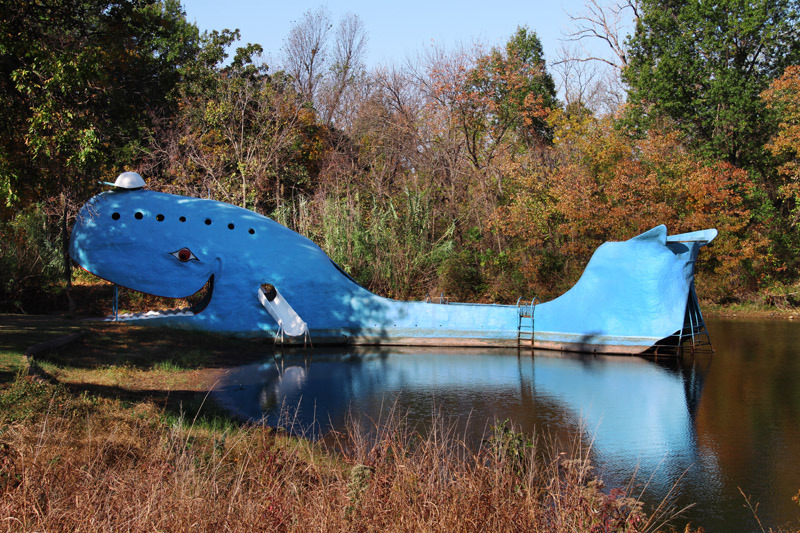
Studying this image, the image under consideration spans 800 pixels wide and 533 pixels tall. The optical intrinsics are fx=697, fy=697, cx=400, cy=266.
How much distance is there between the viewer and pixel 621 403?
11.5m

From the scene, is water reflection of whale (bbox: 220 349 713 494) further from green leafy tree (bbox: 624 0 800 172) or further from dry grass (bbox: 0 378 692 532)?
green leafy tree (bbox: 624 0 800 172)

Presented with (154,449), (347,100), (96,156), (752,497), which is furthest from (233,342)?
(347,100)

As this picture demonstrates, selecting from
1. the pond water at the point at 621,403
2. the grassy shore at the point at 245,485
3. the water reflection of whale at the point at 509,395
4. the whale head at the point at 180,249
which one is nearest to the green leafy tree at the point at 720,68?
the pond water at the point at 621,403

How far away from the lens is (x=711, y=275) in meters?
24.9

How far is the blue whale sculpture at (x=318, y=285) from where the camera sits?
15.6 metres

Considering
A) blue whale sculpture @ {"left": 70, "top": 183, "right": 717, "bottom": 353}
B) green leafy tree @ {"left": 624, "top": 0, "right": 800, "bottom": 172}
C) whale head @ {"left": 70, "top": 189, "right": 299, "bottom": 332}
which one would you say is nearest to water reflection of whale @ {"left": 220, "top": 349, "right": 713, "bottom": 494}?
blue whale sculpture @ {"left": 70, "top": 183, "right": 717, "bottom": 353}

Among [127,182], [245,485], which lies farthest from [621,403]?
[127,182]

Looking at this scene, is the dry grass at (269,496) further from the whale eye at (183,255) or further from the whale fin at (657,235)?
the whale fin at (657,235)

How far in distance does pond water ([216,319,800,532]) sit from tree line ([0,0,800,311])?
684 cm

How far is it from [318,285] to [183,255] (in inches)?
127

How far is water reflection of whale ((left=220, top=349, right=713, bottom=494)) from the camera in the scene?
9422mm

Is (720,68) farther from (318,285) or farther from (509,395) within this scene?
(509,395)

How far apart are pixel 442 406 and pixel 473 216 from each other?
15.8 meters

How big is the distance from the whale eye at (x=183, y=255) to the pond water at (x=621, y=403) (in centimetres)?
319
